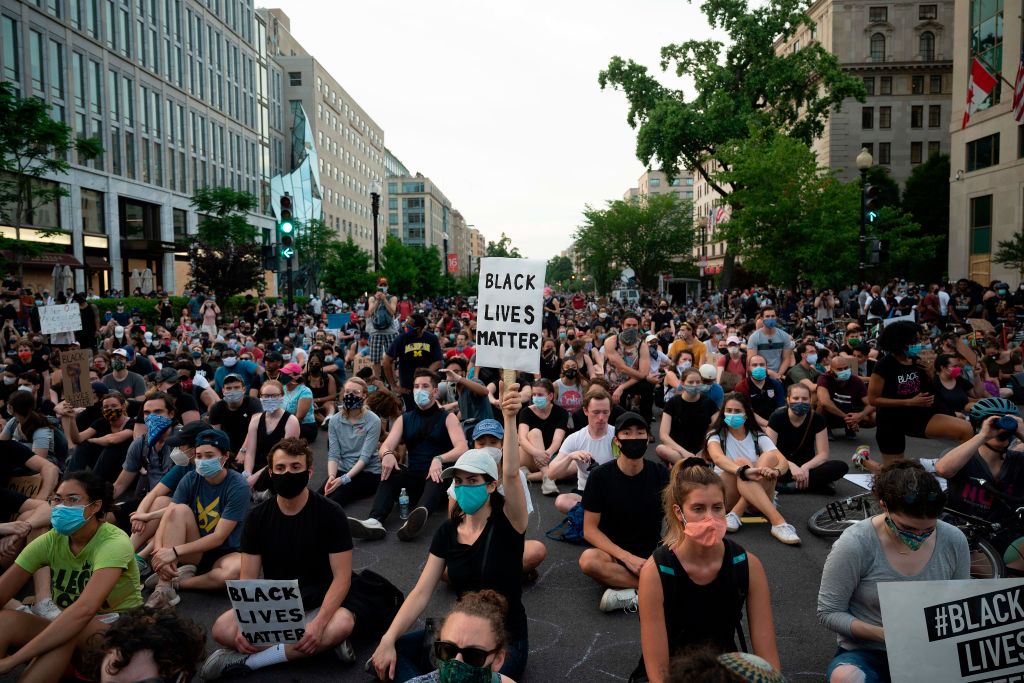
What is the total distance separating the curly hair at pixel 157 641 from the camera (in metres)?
3.17

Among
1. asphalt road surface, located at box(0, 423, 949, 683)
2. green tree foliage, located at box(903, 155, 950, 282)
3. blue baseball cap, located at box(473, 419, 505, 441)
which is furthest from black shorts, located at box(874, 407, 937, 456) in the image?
green tree foliage, located at box(903, 155, 950, 282)

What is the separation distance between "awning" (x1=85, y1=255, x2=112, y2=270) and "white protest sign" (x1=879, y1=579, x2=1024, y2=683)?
48.6 meters

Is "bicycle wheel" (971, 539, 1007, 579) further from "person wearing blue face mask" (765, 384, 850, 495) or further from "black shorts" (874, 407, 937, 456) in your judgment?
"person wearing blue face mask" (765, 384, 850, 495)

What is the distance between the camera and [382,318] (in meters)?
13.6

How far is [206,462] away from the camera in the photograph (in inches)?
238

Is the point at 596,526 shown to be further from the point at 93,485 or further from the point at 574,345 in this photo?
the point at 574,345

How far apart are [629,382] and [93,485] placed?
8.80m

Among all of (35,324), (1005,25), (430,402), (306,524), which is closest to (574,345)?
(430,402)

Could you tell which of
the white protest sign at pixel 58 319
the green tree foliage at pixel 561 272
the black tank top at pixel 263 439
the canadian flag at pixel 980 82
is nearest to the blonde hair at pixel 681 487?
the black tank top at pixel 263 439

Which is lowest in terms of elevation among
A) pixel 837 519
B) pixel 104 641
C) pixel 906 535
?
pixel 837 519

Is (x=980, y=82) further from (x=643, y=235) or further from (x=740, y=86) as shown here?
(x=643, y=235)

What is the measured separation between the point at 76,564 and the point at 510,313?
314 cm

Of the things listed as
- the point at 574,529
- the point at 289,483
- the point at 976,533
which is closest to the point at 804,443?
the point at 574,529

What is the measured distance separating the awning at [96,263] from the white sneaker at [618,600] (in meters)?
46.2
